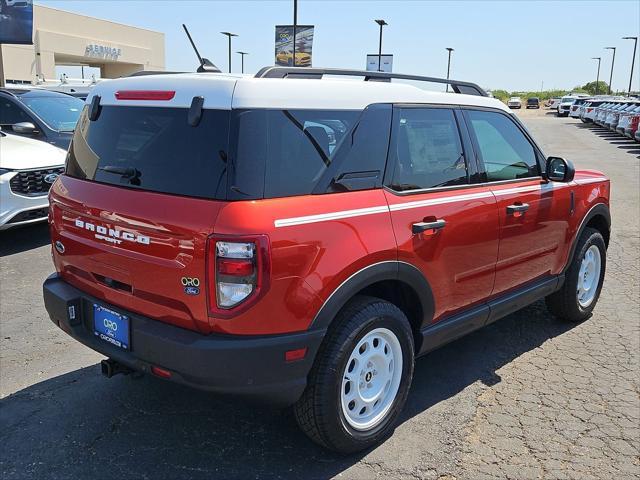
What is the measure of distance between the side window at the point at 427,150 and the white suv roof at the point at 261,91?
13 centimetres

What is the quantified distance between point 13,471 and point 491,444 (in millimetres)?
2447

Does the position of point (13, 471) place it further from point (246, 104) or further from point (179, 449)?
point (246, 104)

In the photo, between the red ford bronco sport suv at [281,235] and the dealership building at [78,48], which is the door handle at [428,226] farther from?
the dealership building at [78,48]

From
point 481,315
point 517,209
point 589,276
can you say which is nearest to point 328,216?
point 481,315

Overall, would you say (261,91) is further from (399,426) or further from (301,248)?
(399,426)

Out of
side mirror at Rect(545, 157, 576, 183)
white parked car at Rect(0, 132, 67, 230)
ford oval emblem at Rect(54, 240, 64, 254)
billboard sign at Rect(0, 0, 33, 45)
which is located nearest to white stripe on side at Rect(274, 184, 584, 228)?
side mirror at Rect(545, 157, 576, 183)

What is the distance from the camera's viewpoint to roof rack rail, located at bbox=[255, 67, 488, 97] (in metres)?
2.83

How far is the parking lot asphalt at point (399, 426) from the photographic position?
9.61 feet

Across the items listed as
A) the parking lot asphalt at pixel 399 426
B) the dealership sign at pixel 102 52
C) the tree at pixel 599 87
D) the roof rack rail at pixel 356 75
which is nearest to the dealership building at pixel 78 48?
the dealership sign at pixel 102 52

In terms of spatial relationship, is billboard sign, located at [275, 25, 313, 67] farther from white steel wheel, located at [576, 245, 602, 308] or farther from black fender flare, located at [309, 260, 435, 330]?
black fender flare, located at [309, 260, 435, 330]

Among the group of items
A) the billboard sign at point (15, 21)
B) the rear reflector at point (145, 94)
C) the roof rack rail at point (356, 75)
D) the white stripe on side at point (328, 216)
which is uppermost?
the billboard sign at point (15, 21)

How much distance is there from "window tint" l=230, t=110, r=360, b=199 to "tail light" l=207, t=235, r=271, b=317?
217 millimetres

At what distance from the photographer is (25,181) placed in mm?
6777

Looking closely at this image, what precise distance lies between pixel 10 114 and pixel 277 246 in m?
7.71
